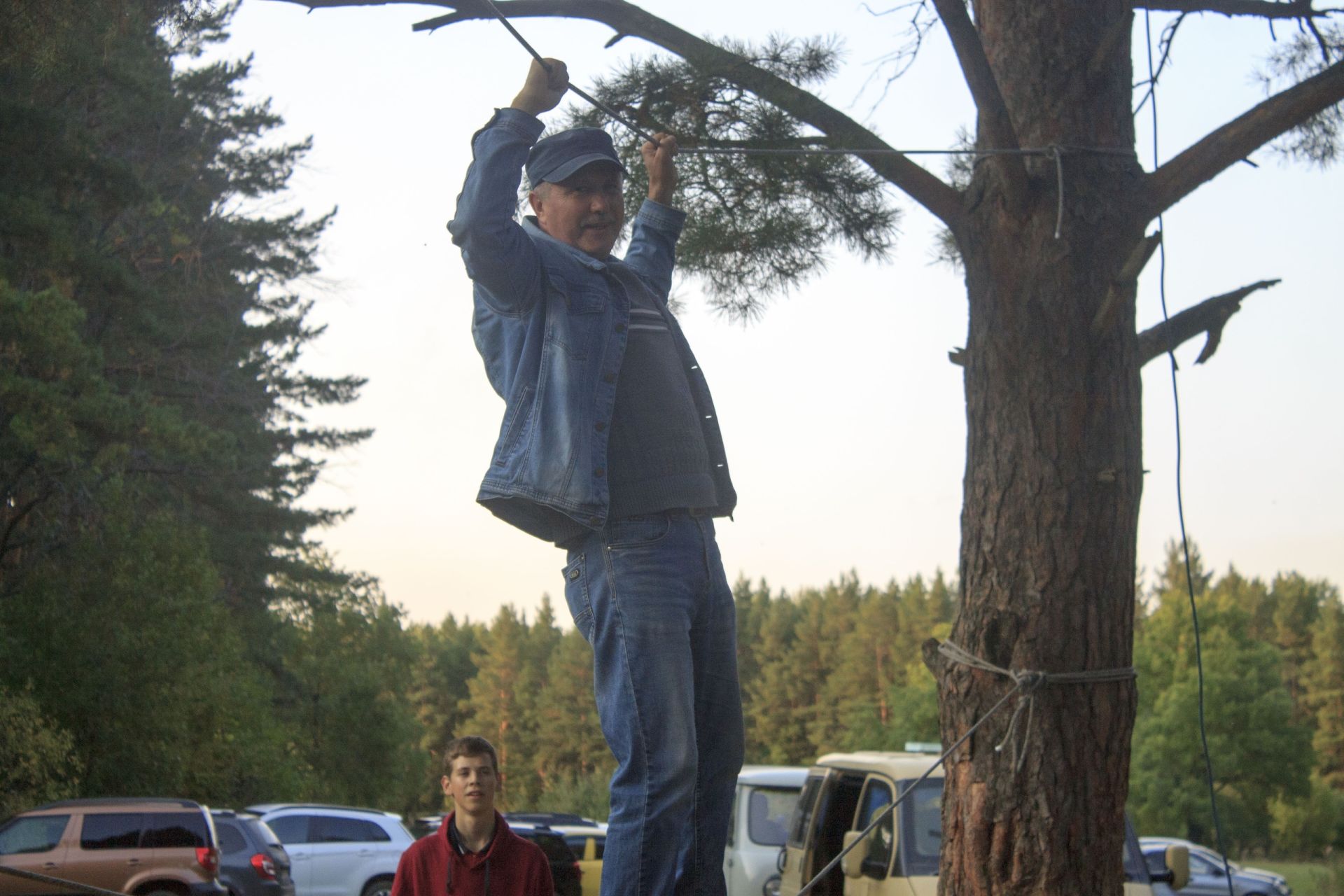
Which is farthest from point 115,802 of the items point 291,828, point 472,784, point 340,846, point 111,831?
point 472,784

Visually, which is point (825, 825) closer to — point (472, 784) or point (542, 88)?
point (472, 784)

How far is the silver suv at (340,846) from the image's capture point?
57.9 feet

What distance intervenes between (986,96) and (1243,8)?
4.33 feet

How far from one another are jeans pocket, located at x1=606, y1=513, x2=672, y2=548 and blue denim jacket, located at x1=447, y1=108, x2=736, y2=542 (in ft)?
0.17

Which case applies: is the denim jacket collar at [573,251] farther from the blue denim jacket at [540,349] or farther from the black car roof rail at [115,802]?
the black car roof rail at [115,802]

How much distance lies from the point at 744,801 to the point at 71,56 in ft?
Result: 24.3

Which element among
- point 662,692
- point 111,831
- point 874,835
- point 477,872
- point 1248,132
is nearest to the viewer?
point 662,692

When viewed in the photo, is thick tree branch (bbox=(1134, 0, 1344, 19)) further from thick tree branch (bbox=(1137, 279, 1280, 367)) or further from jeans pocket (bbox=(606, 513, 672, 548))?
jeans pocket (bbox=(606, 513, 672, 548))

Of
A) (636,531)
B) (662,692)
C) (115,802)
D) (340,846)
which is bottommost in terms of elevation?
(340,846)

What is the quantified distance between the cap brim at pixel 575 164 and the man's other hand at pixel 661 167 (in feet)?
1.21

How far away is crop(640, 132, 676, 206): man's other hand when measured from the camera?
328cm

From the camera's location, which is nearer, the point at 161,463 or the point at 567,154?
the point at 567,154

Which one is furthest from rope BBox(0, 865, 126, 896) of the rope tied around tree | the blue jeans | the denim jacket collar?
the rope tied around tree

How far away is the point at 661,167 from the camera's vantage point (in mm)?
3293
